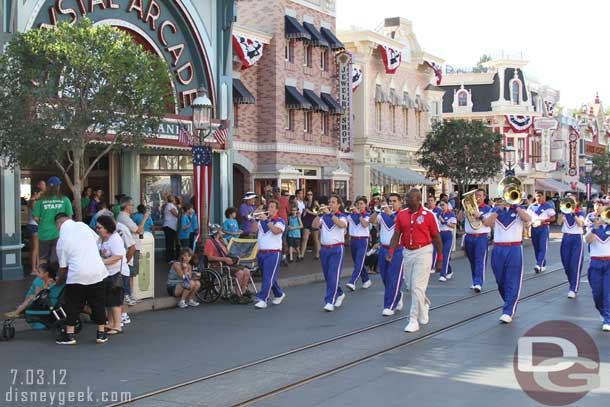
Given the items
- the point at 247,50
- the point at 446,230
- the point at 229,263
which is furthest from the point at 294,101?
the point at 229,263

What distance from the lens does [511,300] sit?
35.6 feet

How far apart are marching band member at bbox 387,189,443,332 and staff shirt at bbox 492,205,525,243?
1237mm

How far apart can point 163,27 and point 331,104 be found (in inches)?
429

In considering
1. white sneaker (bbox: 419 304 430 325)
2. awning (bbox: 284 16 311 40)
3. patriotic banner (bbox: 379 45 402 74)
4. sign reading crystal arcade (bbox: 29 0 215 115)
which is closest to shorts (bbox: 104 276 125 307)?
white sneaker (bbox: 419 304 430 325)

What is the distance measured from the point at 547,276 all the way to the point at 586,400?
1060 centimetres

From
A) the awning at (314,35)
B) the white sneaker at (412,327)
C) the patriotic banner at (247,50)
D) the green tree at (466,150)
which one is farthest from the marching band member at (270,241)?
the green tree at (466,150)

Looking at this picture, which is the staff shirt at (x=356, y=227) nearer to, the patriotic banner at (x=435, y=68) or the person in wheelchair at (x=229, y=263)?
the person in wheelchair at (x=229, y=263)

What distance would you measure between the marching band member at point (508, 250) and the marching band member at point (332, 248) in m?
2.32

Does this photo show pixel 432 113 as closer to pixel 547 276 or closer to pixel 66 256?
pixel 547 276

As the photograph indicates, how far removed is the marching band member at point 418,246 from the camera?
10336 mm

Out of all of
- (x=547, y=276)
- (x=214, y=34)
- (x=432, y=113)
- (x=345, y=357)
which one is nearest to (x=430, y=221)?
(x=345, y=357)

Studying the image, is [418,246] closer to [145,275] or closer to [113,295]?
[113,295]

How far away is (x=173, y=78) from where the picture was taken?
60.1ft

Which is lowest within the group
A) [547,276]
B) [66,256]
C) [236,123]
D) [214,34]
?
[547,276]
